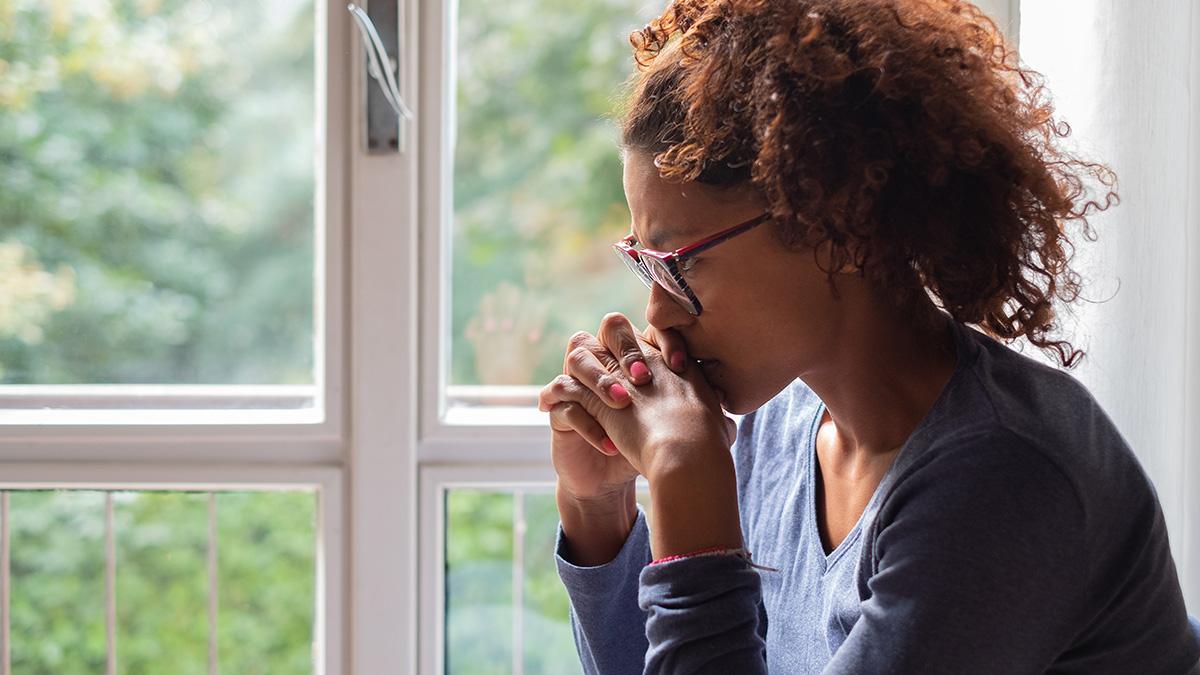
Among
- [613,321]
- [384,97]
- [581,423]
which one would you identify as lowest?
[581,423]

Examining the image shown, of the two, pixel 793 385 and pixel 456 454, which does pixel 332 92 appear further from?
pixel 793 385

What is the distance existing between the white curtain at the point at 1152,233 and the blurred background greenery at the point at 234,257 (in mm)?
733

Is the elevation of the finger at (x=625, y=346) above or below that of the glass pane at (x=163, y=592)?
above

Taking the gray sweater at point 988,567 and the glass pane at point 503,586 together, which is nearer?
the gray sweater at point 988,567

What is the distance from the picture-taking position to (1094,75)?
1370mm

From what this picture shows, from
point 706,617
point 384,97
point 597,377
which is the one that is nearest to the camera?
point 706,617

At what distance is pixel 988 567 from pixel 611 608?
0.54 metres

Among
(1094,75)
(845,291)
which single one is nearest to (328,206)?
(845,291)

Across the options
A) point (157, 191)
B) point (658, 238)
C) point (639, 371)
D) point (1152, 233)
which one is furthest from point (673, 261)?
point (157, 191)

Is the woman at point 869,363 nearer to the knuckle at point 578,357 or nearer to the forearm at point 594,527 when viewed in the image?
the knuckle at point 578,357

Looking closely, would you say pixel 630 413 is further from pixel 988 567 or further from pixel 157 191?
pixel 157 191

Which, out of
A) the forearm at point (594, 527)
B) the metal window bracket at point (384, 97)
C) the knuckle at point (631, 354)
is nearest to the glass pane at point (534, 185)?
the metal window bracket at point (384, 97)

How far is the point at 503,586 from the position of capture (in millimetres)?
1893

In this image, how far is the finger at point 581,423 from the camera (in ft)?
3.85
